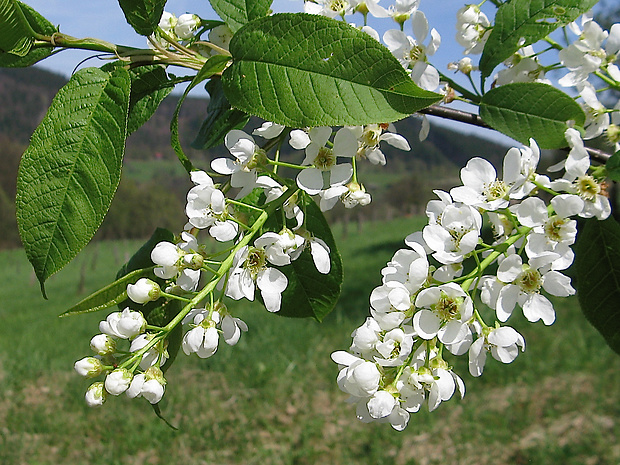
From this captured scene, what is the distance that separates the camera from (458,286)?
17.1 inches

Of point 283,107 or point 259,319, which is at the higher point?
point 283,107

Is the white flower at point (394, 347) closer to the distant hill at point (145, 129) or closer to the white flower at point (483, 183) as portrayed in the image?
the white flower at point (483, 183)

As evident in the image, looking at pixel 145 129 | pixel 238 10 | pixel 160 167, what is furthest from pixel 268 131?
pixel 160 167

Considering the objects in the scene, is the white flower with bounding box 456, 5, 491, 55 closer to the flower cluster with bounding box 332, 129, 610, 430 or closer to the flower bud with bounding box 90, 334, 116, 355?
the flower cluster with bounding box 332, 129, 610, 430

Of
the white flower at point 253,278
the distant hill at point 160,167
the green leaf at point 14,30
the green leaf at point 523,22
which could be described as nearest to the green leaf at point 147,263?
the white flower at point 253,278

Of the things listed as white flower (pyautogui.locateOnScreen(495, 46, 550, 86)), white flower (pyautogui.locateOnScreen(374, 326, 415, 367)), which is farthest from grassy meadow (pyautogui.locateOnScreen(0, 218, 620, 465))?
white flower (pyautogui.locateOnScreen(374, 326, 415, 367))

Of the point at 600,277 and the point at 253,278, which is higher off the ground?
the point at 253,278

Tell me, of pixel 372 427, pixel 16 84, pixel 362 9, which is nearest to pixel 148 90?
pixel 362 9

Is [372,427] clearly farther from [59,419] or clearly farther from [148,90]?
[148,90]

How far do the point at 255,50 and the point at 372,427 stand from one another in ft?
10.7

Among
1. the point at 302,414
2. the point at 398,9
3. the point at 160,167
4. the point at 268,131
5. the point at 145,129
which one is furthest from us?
the point at 160,167

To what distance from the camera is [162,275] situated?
0.46 m

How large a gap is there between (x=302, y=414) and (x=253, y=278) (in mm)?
3400

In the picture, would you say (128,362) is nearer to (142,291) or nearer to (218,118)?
(142,291)
